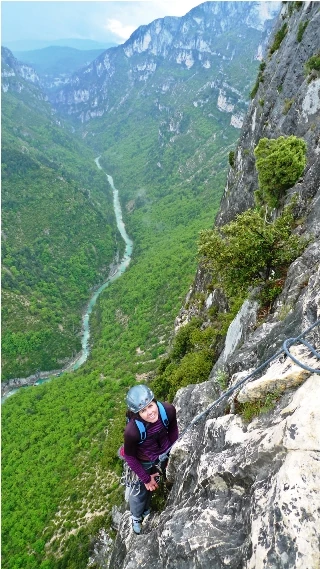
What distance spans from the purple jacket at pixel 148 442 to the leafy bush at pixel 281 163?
18310mm

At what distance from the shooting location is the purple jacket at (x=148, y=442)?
27.9 ft

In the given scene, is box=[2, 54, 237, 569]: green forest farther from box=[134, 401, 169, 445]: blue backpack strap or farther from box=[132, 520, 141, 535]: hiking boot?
box=[132, 520, 141, 535]: hiking boot

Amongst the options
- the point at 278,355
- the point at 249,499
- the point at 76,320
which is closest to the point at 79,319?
the point at 76,320

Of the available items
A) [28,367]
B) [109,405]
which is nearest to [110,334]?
[28,367]

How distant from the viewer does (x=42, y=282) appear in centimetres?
12288

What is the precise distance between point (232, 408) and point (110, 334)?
83.7 m

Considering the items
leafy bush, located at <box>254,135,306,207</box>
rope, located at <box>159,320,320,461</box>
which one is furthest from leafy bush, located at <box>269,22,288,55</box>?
rope, located at <box>159,320,320,461</box>

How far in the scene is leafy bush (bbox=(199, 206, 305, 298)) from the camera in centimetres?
1670

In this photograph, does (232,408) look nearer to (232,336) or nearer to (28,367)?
(232,336)

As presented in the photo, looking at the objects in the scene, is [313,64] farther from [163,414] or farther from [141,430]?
[141,430]

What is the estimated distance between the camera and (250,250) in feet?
54.9

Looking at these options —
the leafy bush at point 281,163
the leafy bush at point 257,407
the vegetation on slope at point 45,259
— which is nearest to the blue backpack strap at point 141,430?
the leafy bush at point 257,407

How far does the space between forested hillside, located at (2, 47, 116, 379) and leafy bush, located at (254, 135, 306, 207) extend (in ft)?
267

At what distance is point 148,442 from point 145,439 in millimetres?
350
